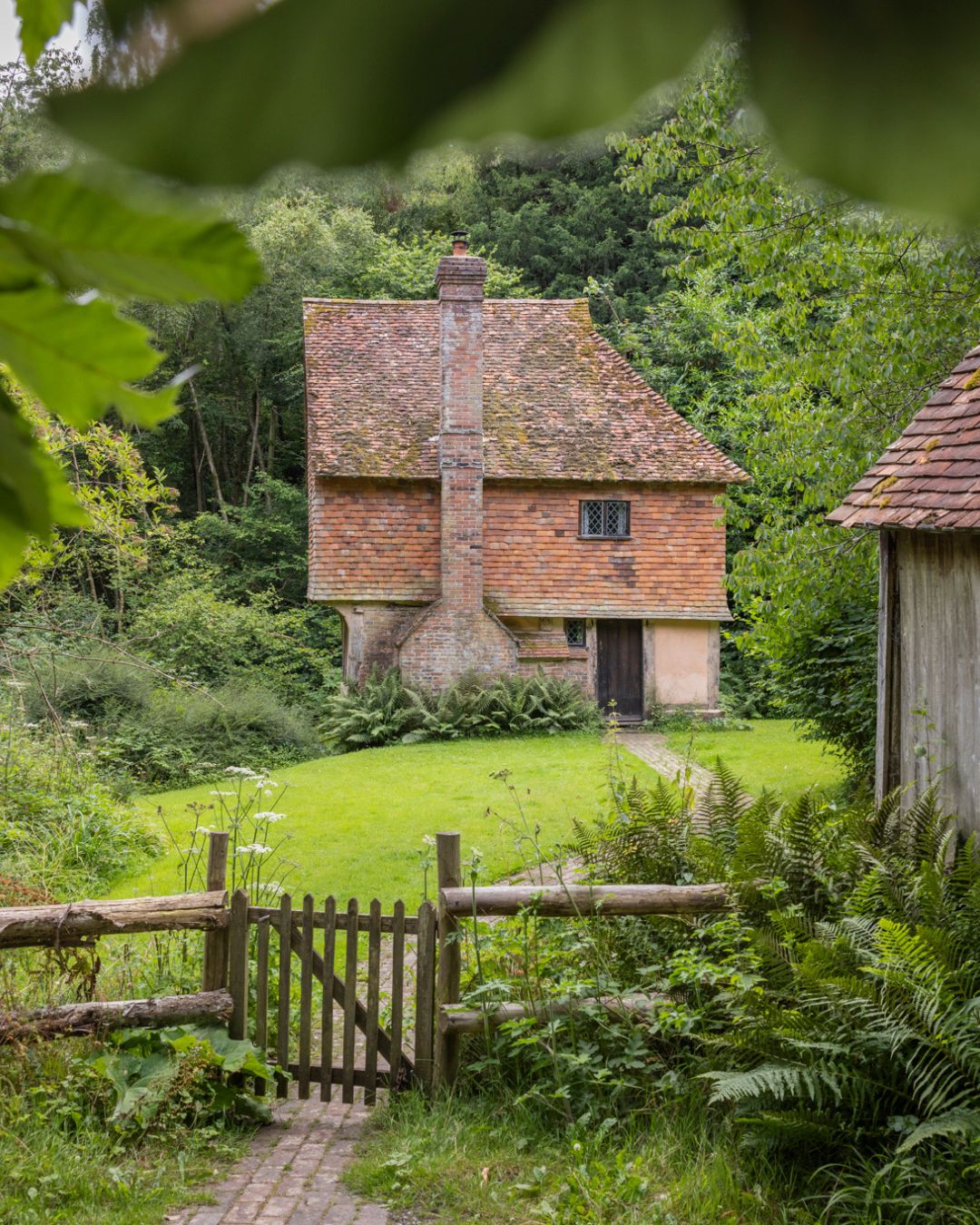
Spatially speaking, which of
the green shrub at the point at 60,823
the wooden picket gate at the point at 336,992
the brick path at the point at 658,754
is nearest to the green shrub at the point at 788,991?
the wooden picket gate at the point at 336,992

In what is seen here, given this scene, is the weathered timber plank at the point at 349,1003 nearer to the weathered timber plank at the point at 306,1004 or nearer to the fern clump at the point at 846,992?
the weathered timber plank at the point at 306,1004

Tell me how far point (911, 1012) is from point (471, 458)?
1347 cm

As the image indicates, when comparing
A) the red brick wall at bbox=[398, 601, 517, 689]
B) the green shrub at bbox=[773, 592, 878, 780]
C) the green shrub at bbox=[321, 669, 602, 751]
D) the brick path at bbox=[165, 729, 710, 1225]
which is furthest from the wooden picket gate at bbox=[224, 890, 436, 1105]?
the red brick wall at bbox=[398, 601, 517, 689]

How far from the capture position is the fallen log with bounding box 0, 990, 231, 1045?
4.87m

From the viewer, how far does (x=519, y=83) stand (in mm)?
212

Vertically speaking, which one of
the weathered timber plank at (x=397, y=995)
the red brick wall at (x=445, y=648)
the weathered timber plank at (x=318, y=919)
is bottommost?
the weathered timber plank at (x=397, y=995)

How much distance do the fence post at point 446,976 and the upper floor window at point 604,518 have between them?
12875mm

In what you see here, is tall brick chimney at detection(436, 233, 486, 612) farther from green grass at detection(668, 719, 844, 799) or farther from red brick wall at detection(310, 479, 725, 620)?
green grass at detection(668, 719, 844, 799)

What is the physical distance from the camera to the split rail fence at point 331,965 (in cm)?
504

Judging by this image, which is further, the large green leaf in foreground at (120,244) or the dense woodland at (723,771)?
the dense woodland at (723,771)

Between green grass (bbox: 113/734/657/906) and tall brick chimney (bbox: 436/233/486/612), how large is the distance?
2474mm

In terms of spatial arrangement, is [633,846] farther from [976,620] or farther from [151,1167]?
[151,1167]

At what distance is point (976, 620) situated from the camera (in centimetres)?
566

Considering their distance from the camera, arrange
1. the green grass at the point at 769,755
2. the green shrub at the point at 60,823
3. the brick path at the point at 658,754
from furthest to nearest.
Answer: the brick path at the point at 658,754 < the green grass at the point at 769,755 < the green shrub at the point at 60,823
